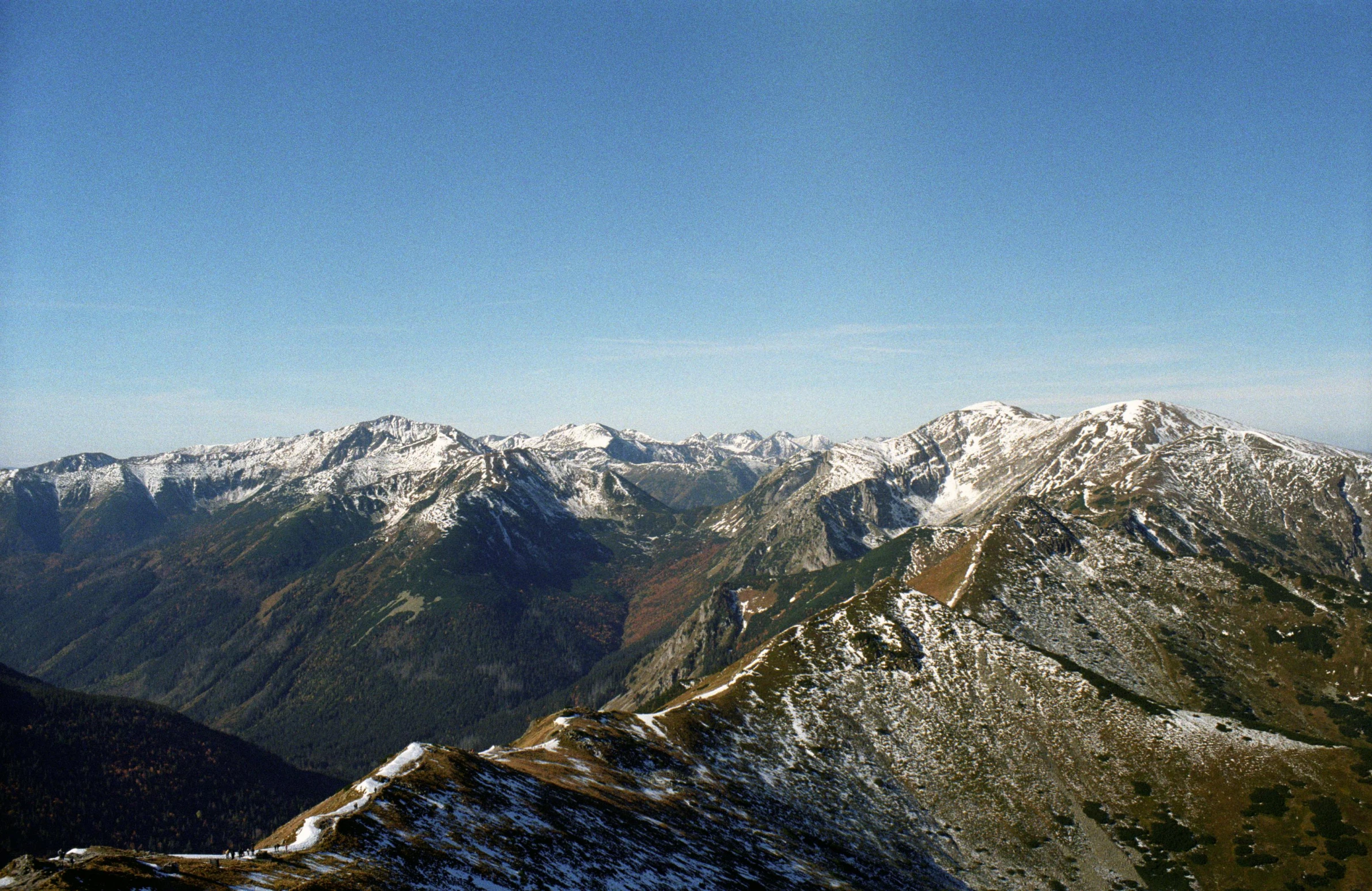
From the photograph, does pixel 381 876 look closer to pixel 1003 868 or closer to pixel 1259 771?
pixel 1003 868

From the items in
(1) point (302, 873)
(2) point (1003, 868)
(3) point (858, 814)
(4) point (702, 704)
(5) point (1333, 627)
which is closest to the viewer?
(1) point (302, 873)

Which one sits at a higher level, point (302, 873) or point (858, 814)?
point (302, 873)

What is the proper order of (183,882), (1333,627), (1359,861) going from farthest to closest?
(1333,627), (1359,861), (183,882)

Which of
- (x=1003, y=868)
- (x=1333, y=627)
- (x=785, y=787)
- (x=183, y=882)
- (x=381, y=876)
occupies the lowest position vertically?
(x=1003, y=868)

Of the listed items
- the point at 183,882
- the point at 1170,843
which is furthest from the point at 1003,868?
the point at 183,882

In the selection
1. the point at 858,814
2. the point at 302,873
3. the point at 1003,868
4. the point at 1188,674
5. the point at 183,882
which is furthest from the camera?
the point at 1188,674

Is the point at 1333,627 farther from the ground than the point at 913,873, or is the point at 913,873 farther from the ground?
the point at 1333,627

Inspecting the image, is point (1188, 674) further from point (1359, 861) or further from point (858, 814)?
point (858, 814)

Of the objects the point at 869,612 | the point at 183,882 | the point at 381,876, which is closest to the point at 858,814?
the point at 869,612

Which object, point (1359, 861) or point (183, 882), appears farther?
point (1359, 861)
